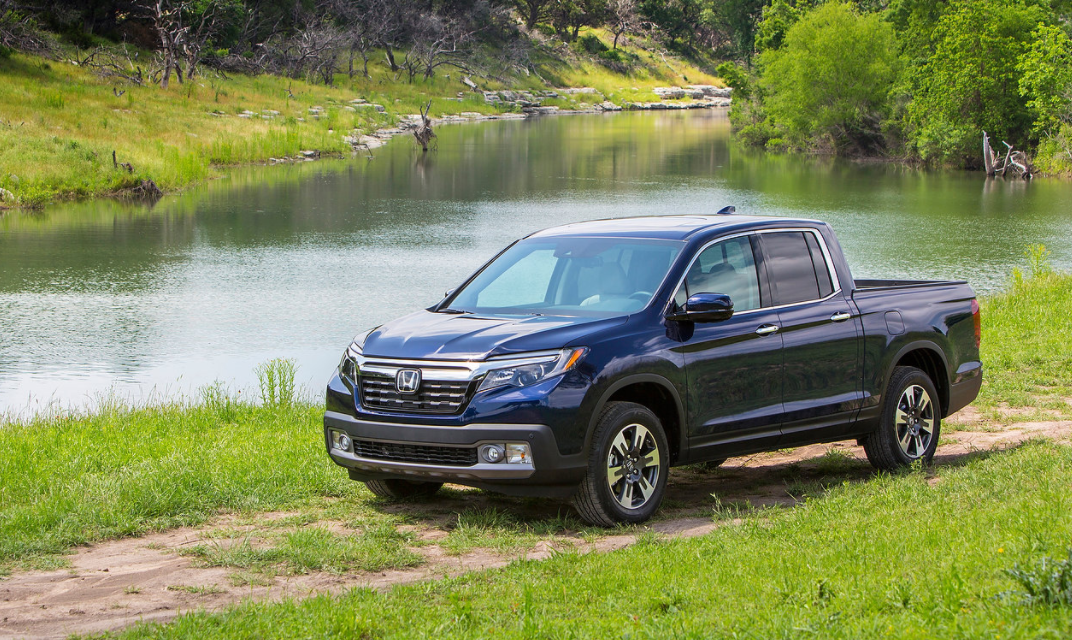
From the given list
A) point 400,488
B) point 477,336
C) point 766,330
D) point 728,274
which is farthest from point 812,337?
point 400,488

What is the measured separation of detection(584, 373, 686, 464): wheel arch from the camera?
7059 millimetres

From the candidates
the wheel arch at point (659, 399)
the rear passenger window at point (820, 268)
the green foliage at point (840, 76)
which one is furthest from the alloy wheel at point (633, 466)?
the green foliage at point (840, 76)

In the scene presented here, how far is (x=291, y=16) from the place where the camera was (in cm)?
8562

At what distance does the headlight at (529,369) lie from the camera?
6.78 m

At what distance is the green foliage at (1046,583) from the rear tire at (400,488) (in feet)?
13.3

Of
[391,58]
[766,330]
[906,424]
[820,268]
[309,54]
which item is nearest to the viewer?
[766,330]

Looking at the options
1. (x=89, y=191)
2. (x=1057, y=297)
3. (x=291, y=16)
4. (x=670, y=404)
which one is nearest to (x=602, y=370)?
(x=670, y=404)

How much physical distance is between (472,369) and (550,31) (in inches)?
4864

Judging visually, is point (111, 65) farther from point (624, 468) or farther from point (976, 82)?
point (624, 468)

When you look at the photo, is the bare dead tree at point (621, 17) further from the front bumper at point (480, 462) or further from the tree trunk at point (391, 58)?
the front bumper at point (480, 462)

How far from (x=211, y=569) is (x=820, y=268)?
4614 mm

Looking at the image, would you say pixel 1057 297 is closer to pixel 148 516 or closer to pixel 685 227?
pixel 685 227

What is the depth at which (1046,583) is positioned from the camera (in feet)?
14.6

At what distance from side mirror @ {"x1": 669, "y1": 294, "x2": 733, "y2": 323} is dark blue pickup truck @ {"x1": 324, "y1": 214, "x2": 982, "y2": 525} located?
0.04 ft
